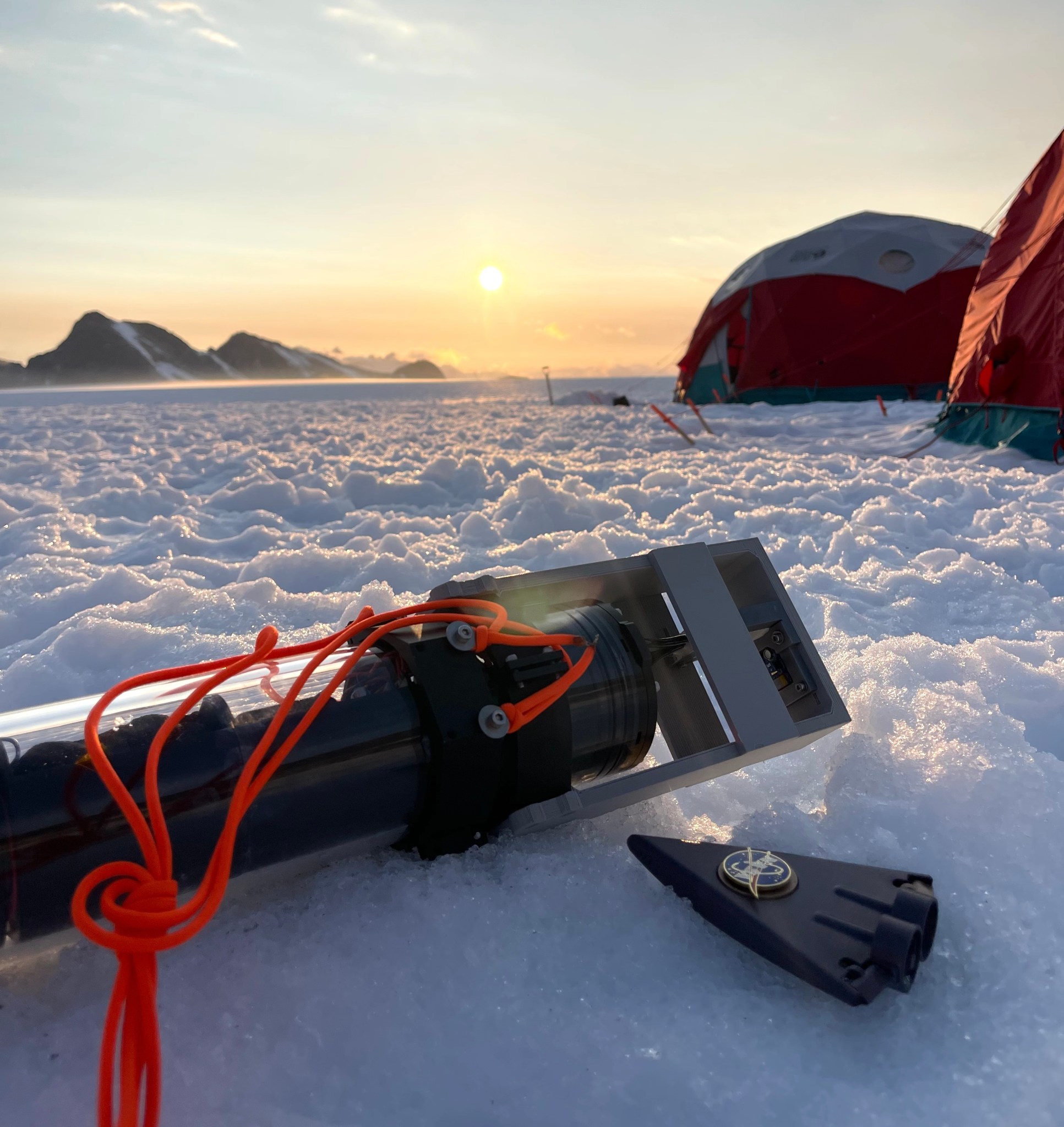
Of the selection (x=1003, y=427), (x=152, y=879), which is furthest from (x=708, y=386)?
(x=152, y=879)

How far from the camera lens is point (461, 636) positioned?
1.33 metres

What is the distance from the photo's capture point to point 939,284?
1388 cm

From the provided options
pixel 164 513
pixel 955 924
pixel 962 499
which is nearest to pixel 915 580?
pixel 962 499

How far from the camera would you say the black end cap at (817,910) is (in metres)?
1.12

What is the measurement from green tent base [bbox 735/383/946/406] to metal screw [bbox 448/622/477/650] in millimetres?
13958

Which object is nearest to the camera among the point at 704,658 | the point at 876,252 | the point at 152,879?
the point at 152,879

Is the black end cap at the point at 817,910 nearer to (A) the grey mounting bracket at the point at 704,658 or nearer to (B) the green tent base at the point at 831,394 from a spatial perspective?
(A) the grey mounting bracket at the point at 704,658

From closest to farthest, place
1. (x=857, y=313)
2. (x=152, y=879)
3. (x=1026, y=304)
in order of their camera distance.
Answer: (x=152, y=879) → (x=1026, y=304) → (x=857, y=313)

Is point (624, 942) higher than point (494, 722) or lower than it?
lower

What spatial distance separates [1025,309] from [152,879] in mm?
7818

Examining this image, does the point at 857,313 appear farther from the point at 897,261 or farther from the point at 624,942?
the point at 624,942

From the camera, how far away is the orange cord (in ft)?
3.08

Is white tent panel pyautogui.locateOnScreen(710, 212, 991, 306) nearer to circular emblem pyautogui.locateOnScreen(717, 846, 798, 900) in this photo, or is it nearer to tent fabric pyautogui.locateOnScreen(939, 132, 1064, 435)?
tent fabric pyautogui.locateOnScreen(939, 132, 1064, 435)

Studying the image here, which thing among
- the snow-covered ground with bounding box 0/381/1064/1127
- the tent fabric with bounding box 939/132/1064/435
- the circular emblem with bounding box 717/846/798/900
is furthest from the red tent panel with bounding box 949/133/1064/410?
the circular emblem with bounding box 717/846/798/900
